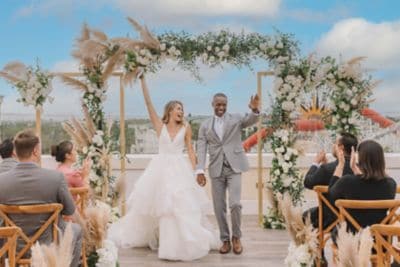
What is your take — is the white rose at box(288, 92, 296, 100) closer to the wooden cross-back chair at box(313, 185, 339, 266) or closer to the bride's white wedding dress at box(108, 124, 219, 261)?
the bride's white wedding dress at box(108, 124, 219, 261)

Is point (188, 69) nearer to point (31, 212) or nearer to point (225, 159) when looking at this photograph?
point (225, 159)

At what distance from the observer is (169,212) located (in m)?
6.20

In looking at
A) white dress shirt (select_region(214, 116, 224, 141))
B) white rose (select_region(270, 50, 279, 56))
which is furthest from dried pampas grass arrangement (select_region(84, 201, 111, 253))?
white rose (select_region(270, 50, 279, 56))

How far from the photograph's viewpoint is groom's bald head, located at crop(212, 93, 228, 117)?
634 centimetres

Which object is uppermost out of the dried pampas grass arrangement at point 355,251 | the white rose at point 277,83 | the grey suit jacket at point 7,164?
the white rose at point 277,83

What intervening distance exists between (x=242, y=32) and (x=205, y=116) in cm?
130

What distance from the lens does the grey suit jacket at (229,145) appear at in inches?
248

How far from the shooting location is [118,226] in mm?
6988

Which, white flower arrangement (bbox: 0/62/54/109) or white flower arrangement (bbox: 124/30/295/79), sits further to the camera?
white flower arrangement (bbox: 0/62/54/109)

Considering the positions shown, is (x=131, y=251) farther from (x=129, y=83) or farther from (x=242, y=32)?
(x=242, y=32)

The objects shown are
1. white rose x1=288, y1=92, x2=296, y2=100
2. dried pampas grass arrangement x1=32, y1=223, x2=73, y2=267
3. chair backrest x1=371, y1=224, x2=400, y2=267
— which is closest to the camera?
dried pampas grass arrangement x1=32, y1=223, x2=73, y2=267

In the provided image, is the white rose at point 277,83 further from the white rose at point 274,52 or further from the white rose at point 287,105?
the white rose at point 274,52

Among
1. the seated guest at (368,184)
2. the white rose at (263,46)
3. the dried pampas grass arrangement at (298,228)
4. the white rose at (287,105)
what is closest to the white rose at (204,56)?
the white rose at (263,46)

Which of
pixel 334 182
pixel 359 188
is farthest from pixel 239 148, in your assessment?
pixel 359 188
